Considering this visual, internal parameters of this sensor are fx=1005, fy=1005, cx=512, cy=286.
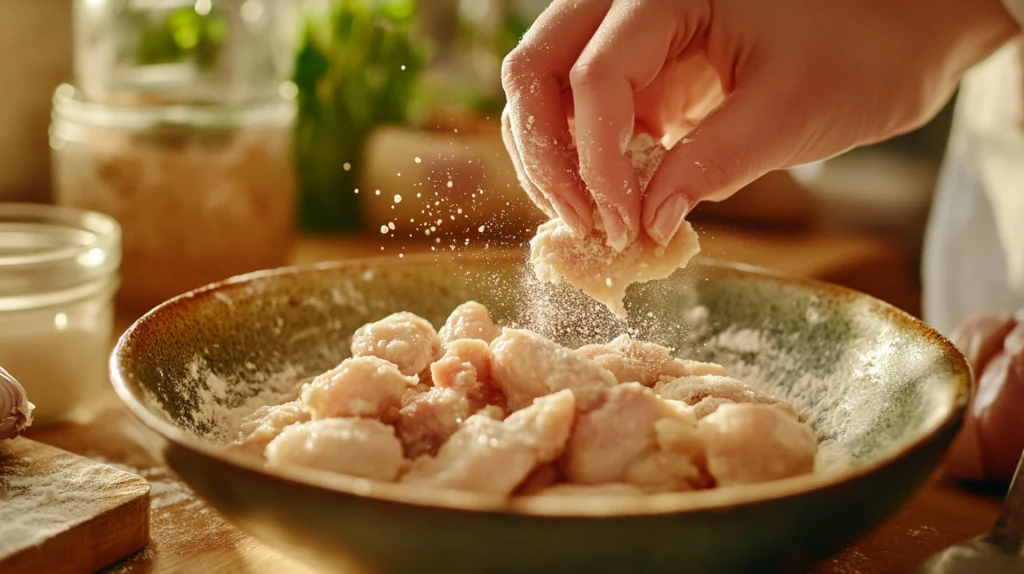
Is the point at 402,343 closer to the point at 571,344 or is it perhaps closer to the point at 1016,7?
the point at 571,344

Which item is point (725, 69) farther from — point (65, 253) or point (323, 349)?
point (65, 253)

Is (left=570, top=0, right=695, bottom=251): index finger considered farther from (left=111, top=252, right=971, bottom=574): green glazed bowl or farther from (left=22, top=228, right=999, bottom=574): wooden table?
(left=22, top=228, right=999, bottom=574): wooden table

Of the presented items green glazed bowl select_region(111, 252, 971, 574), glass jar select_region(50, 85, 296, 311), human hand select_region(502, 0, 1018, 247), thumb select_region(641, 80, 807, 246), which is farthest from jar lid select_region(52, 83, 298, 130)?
thumb select_region(641, 80, 807, 246)

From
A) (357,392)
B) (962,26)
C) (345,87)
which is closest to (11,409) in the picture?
(357,392)

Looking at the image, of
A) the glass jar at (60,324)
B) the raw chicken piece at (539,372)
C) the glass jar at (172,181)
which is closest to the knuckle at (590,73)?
the raw chicken piece at (539,372)

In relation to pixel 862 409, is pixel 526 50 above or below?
above

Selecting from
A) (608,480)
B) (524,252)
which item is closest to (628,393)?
(608,480)
